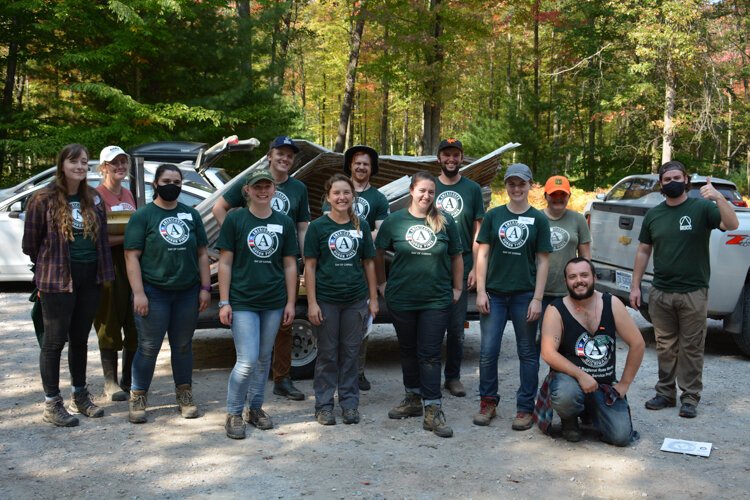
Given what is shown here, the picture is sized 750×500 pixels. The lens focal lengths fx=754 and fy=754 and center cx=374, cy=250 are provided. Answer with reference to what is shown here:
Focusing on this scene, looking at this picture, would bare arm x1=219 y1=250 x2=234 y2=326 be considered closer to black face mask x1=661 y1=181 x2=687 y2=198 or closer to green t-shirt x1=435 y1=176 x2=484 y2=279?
green t-shirt x1=435 y1=176 x2=484 y2=279

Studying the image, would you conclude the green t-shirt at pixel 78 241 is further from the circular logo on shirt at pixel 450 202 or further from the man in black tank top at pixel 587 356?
the man in black tank top at pixel 587 356

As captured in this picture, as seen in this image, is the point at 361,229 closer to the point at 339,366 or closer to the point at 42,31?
the point at 339,366

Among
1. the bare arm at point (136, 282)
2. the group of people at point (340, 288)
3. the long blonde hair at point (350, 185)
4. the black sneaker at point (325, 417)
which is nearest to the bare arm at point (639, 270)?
the group of people at point (340, 288)

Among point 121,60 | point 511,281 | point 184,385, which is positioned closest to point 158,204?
point 184,385

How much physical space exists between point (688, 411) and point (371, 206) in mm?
2820

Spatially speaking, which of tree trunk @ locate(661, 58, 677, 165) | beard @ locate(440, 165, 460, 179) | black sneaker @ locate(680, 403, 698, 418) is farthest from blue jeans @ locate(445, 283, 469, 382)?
tree trunk @ locate(661, 58, 677, 165)

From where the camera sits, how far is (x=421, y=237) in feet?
17.0

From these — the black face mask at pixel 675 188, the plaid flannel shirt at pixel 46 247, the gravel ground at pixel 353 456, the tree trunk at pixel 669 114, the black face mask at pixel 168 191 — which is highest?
the tree trunk at pixel 669 114

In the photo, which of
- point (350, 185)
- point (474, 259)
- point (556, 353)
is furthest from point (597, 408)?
point (350, 185)

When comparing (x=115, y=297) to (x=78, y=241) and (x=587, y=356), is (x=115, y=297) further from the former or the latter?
(x=587, y=356)

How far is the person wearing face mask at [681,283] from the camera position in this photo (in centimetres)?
566

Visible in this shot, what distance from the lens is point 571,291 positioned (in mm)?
4957

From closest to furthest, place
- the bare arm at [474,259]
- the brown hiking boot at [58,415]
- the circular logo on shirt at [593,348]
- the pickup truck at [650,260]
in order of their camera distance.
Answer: the circular logo on shirt at [593,348] → the brown hiking boot at [58,415] → the bare arm at [474,259] → the pickup truck at [650,260]

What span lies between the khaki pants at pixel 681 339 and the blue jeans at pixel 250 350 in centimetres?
292
